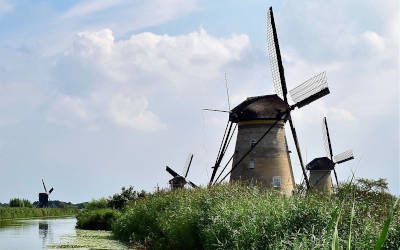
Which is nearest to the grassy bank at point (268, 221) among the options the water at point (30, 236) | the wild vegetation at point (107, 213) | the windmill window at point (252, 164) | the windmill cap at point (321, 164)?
the water at point (30, 236)

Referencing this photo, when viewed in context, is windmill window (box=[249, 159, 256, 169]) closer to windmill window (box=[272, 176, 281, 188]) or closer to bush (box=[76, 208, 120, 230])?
windmill window (box=[272, 176, 281, 188])

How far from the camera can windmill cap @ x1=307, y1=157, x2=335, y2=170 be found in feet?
122

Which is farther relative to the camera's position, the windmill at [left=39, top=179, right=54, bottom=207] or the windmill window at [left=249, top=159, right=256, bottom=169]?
the windmill at [left=39, top=179, right=54, bottom=207]

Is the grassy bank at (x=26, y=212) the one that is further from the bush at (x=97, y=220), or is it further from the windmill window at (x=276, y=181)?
the windmill window at (x=276, y=181)

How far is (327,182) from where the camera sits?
36.9 meters

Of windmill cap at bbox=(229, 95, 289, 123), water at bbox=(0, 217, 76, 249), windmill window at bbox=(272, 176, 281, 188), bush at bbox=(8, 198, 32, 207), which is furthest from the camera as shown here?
bush at bbox=(8, 198, 32, 207)

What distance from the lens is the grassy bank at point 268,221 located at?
25.5 feet

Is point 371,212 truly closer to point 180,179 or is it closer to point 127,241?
point 127,241

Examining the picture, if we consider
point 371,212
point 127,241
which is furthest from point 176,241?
point 127,241

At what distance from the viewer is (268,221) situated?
9703 millimetres

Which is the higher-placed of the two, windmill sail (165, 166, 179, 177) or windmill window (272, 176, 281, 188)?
windmill sail (165, 166, 179, 177)

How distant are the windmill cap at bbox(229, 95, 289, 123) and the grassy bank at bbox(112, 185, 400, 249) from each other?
8074mm

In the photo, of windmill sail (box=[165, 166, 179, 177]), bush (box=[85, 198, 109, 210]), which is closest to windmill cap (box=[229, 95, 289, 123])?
windmill sail (box=[165, 166, 179, 177])

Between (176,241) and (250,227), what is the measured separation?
4934mm
